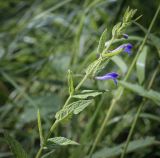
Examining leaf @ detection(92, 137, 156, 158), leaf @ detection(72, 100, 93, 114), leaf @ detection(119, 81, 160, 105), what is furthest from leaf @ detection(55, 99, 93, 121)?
leaf @ detection(92, 137, 156, 158)

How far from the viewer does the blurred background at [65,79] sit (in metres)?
1.26

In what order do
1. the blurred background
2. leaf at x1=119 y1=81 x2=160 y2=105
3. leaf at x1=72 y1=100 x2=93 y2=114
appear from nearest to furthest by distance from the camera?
leaf at x1=72 y1=100 x2=93 y2=114
leaf at x1=119 y1=81 x2=160 y2=105
the blurred background

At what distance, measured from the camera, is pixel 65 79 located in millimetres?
1559

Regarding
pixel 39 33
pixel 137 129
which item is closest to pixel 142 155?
pixel 137 129

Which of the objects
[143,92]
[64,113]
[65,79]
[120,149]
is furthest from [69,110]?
[65,79]

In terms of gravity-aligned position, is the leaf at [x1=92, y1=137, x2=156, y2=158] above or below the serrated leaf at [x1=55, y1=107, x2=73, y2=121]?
below

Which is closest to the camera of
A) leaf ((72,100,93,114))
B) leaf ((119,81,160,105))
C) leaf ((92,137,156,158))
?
leaf ((72,100,93,114))

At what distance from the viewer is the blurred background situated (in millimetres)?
1258

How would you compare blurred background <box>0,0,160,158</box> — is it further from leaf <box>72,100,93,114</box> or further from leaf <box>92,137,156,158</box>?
leaf <box>72,100,93,114</box>

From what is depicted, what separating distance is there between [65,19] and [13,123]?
523 millimetres

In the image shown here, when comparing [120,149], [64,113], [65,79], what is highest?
[64,113]

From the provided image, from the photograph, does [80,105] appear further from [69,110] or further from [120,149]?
[120,149]

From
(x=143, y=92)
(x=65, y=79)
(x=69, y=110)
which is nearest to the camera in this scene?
(x=69, y=110)

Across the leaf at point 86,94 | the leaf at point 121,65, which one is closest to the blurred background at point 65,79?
the leaf at point 121,65
